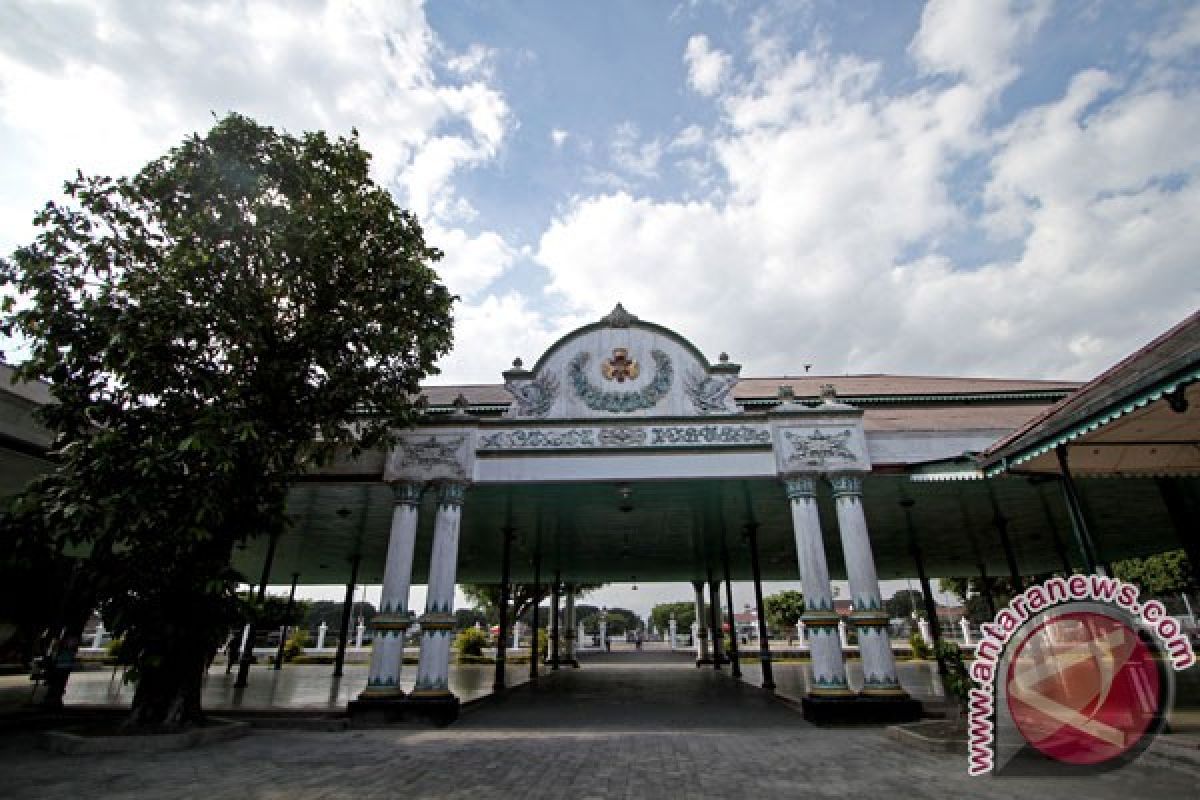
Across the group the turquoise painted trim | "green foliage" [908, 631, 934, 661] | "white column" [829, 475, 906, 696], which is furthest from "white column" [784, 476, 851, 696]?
"green foliage" [908, 631, 934, 661]

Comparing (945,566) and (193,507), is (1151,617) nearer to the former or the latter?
(193,507)

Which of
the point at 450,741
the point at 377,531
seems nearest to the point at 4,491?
the point at 377,531

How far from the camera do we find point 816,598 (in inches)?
409

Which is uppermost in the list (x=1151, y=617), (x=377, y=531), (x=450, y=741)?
(x=377, y=531)

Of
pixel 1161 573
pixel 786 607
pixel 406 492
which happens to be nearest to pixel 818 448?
pixel 406 492

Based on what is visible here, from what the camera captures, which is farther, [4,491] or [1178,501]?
[4,491]

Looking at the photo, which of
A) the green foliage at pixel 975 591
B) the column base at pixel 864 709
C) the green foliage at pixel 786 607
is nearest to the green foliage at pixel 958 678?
the column base at pixel 864 709

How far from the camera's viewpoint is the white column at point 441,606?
10.4 m

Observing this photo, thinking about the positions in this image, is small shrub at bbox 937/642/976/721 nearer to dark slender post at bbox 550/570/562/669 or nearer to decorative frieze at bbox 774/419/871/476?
decorative frieze at bbox 774/419/871/476

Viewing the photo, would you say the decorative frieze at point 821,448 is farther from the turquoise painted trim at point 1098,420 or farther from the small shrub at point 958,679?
the small shrub at point 958,679

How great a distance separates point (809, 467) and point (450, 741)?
25.1 ft

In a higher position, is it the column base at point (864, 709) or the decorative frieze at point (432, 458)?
the decorative frieze at point (432, 458)

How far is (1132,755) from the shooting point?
21.5 feet

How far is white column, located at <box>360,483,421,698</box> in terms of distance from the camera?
10.3 meters
